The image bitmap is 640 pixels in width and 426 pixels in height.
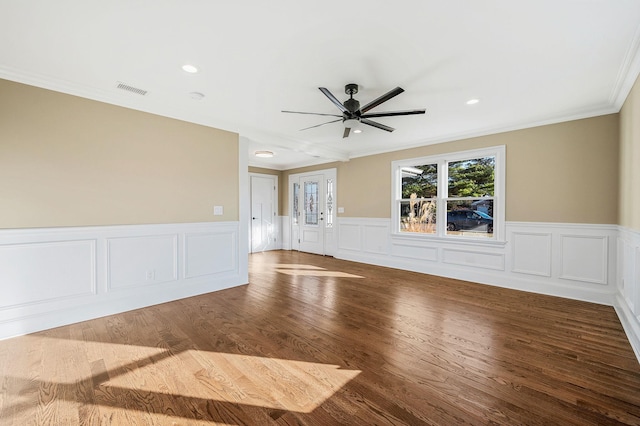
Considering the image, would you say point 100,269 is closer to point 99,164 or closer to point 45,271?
point 45,271

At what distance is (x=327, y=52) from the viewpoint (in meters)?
2.34

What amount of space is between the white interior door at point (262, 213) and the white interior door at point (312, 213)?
3.08ft

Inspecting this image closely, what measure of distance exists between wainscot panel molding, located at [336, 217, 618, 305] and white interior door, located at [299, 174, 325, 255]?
2.13 meters

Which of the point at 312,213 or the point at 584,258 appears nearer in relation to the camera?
the point at 584,258

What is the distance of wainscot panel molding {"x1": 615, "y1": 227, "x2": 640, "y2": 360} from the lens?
2471mm

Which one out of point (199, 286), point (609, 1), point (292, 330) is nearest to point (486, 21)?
point (609, 1)

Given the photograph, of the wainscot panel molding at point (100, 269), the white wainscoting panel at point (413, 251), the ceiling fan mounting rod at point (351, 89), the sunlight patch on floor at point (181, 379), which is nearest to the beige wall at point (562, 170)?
the white wainscoting panel at point (413, 251)

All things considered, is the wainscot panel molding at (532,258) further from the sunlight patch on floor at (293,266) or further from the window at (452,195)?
the sunlight patch on floor at (293,266)

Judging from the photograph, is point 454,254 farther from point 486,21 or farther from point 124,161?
point 124,161

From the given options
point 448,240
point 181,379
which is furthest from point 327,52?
point 448,240

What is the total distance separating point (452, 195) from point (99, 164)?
534 cm

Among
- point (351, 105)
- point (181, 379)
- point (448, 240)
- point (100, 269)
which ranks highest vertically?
point (351, 105)

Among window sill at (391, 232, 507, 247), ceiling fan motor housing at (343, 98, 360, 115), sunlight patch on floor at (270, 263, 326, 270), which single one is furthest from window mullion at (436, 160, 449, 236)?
ceiling fan motor housing at (343, 98, 360, 115)

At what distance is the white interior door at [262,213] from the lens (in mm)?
7762
